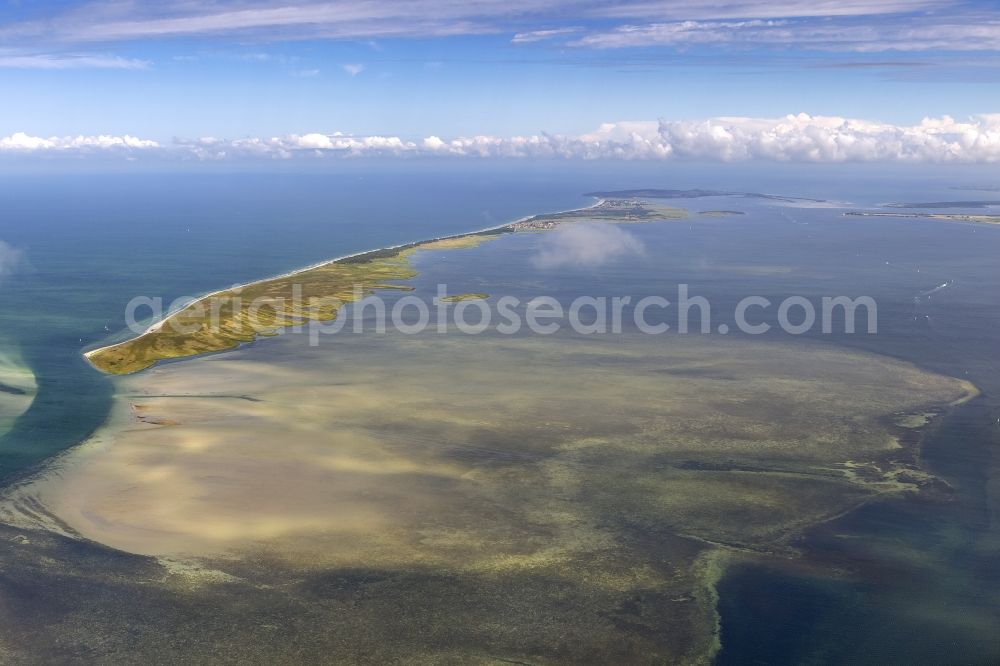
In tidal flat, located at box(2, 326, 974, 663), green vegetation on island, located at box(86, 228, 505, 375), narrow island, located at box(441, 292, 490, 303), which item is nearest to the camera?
tidal flat, located at box(2, 326, 974, 663)

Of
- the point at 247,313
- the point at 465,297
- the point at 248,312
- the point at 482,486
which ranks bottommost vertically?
the point at 482,486

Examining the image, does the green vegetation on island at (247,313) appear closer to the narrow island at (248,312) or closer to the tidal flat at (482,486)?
the narrow island at (248,312)

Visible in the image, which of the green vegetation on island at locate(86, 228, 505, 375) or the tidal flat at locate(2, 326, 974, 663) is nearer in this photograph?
the tidal flat at locate(2, 326, 974, 663)

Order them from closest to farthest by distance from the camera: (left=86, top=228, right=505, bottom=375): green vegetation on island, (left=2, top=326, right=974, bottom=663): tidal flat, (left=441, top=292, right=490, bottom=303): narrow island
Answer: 1. (left=2, top=326, right=974, bottom=663): tidal flat
2. (left=86, top=228, right=505, bottom=375): green vegetation on island
3. (left=441, top=292, right=490, bottom=303): narrow island

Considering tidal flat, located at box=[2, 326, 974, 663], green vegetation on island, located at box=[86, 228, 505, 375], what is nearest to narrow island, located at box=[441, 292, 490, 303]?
green vegetation on island, located at box=[86, 228, 505, 375]

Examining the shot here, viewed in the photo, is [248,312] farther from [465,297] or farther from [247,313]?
[465,297]

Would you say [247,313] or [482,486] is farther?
[247,313]

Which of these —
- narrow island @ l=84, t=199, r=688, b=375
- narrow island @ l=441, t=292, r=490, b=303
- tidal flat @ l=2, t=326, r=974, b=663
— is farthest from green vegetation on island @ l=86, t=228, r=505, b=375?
narrow island @ l=441, t=292, r=490, b=303

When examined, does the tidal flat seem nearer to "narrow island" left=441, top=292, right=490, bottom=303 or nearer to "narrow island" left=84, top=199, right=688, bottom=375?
"narrow island" left=84, top=199, right=688, bottom=375

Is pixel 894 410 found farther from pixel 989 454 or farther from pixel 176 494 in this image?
pixel 176 494

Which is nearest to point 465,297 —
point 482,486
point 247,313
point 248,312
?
point 248,312

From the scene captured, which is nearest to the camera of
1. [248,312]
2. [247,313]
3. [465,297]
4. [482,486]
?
[482,486]

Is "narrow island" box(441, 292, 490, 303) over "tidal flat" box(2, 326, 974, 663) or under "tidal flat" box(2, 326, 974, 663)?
over
